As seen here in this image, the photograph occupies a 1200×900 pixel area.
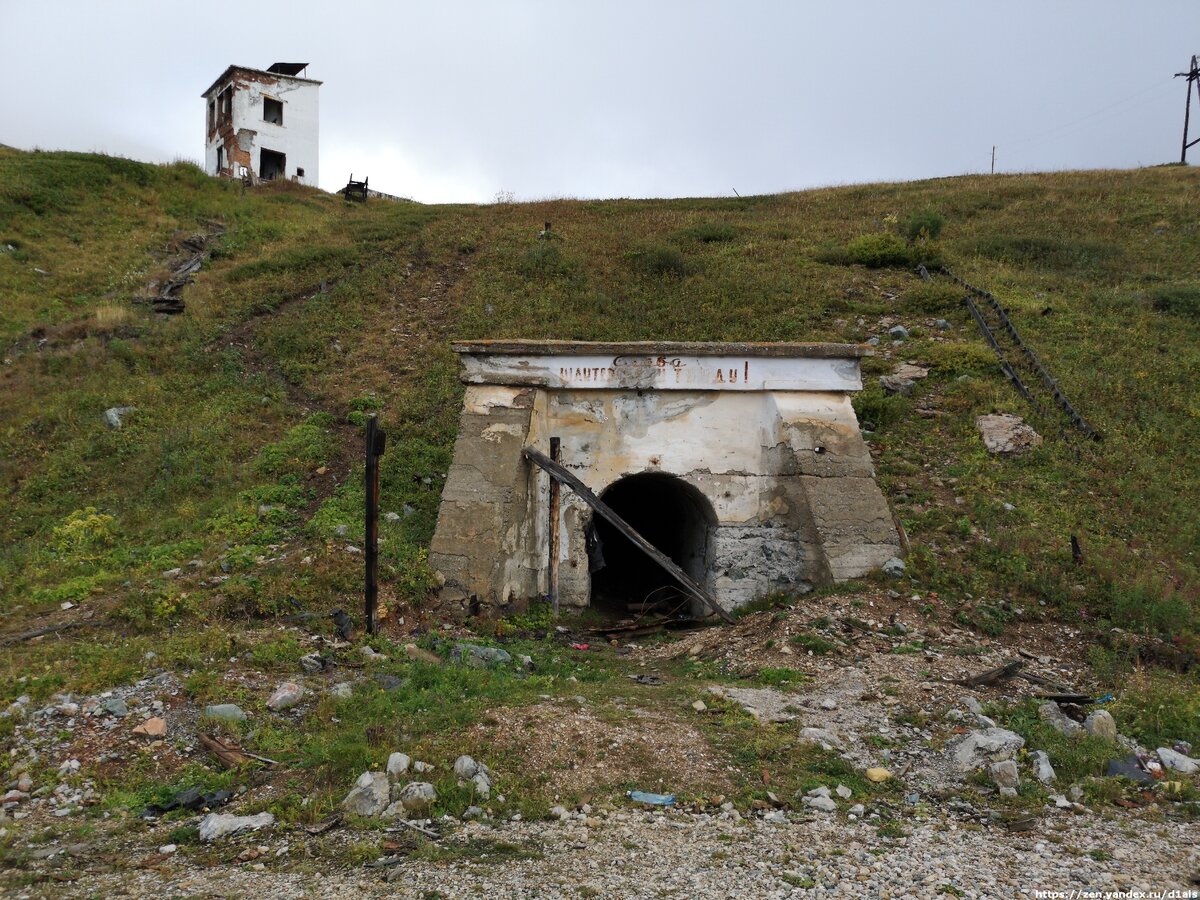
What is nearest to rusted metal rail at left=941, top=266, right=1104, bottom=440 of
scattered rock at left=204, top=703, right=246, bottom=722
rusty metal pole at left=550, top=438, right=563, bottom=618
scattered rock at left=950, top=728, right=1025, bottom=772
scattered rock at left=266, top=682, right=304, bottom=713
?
rusty metal pole at left=550, top=438, right=563, bottom=618

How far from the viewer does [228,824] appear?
14.5ft

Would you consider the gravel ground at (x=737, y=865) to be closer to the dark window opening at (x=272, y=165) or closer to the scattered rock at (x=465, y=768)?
the scattered rock at (x=465, y=768)

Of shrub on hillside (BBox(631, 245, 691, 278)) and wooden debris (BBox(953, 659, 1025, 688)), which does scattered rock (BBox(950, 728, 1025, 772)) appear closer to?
wooden debris (BBox(953, 659, 1025, 688))

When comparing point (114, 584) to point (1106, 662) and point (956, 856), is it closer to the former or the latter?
point (956, 856)

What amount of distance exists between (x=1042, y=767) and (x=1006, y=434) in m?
7.49

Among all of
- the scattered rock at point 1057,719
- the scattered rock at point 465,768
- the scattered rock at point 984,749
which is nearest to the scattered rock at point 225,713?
the scattered rock at point 465,768

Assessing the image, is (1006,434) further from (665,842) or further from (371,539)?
(665,842)

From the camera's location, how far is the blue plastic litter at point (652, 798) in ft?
15.6

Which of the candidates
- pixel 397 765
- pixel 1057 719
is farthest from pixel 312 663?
pixel 1057 719

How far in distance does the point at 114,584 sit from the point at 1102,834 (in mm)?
8618

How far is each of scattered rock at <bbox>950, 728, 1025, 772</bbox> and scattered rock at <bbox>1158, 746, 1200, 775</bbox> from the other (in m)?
0.85

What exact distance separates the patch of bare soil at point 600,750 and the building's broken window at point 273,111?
114 feet

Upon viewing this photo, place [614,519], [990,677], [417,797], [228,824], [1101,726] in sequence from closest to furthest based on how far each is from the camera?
[228,824] → [417,797] → [1101,726] → [990,677] → [614,519]

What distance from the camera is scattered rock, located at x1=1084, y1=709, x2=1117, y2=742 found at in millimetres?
5453
